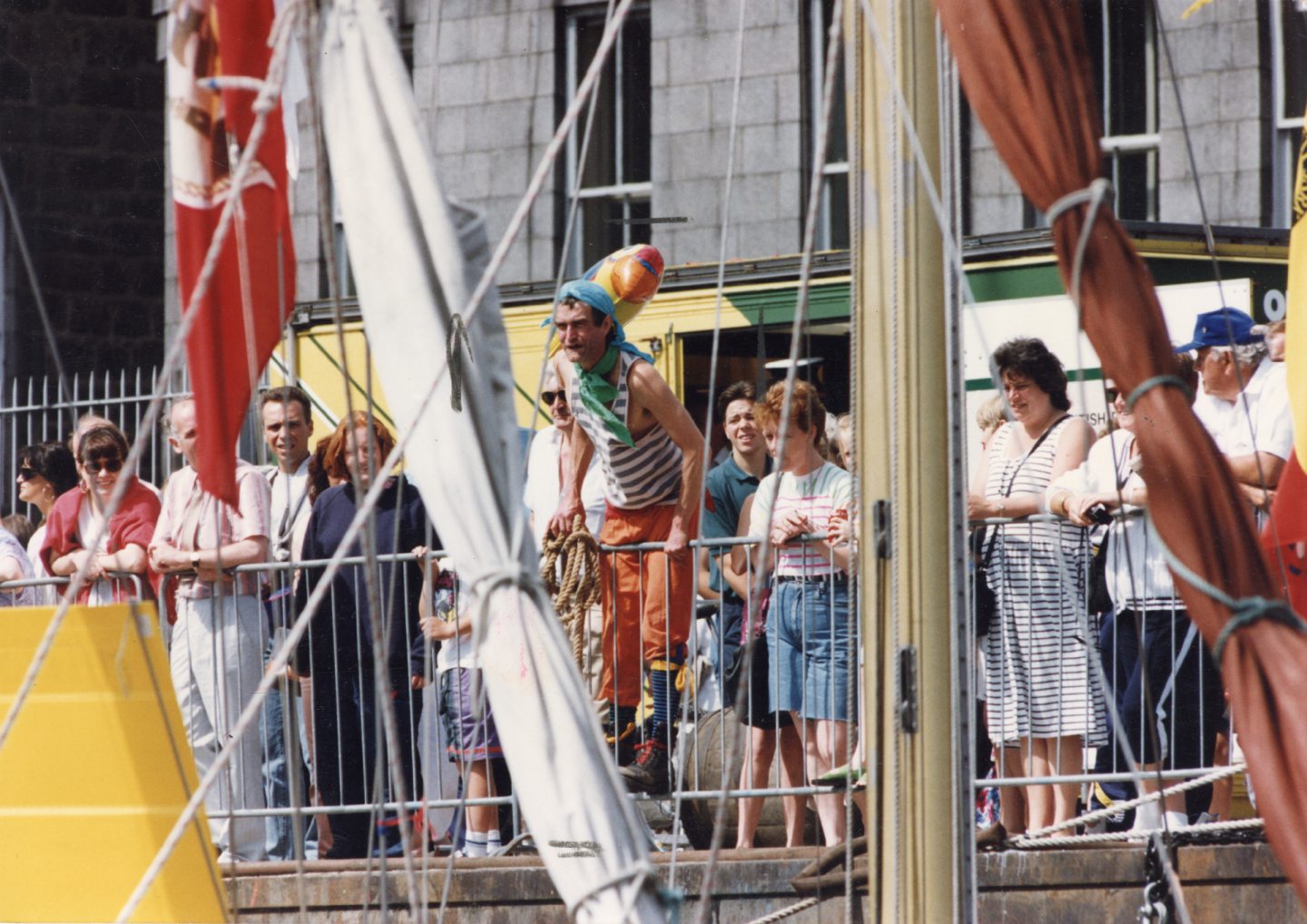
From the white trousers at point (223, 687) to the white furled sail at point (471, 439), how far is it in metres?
3.36

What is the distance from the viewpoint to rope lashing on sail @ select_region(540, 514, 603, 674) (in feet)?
23.9

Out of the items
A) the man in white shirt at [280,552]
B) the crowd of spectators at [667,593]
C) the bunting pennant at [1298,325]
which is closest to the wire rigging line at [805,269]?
the bunting pennant at [1298,325]

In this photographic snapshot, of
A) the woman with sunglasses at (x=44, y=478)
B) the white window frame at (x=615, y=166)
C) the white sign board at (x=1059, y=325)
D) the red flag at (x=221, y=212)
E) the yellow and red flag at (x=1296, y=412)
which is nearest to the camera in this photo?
the red flag at (x=221, y=212)

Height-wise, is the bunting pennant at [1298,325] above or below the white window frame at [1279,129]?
below

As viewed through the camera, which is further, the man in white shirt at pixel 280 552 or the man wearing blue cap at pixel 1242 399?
the man in white shirt at pixel 280 552

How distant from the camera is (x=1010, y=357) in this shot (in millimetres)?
6883

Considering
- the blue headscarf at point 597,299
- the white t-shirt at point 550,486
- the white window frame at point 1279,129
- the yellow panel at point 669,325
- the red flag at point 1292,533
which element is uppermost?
the white window frame at point 1279,129

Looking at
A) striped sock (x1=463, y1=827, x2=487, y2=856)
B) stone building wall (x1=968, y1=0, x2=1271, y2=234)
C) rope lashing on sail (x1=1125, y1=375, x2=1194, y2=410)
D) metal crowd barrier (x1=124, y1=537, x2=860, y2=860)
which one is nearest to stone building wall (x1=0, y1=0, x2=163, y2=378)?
stone building wall (x1=968, y1=0, x2=1271, y2=234)

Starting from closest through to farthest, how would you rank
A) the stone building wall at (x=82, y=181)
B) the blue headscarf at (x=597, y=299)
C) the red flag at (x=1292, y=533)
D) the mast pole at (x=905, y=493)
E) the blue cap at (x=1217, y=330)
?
the mast pole at (x=905, y=493) < the red flag at (x=1292, y=533) < the blue cap at (x=1217, y=330) < the blue headscarf at (x=597, y=299) < the stone building wall at (x=82, y=181)

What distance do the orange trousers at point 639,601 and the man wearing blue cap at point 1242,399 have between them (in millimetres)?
1705

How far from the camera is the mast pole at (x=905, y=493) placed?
4336mm

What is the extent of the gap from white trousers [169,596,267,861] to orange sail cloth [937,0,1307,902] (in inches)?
157

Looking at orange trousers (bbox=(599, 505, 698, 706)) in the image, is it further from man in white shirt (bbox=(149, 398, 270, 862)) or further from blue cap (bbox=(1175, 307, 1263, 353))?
blue cap (bbox=(1175, 307, 1263, 353))

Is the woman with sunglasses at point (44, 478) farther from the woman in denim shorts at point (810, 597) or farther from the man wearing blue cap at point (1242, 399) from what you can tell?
the man wearing blue cap at point (1242, 399)
